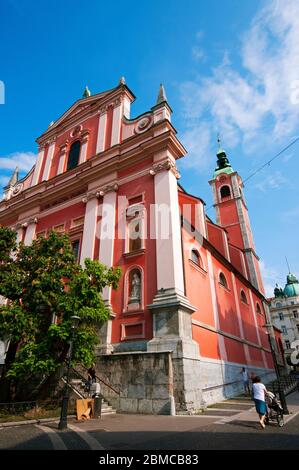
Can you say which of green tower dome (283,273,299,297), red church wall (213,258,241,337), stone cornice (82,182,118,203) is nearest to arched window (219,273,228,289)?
red church wall (213,258,241,337)

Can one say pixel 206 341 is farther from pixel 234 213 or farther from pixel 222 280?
pixel 234 213

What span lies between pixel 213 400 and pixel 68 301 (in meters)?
7.20

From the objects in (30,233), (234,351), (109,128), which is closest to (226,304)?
(234,351)

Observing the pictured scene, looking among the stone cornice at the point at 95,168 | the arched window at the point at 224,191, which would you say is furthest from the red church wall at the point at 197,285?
the arched window at the point at 224,191

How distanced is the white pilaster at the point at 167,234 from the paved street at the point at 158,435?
4796 millimetres

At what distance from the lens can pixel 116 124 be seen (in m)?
18.1

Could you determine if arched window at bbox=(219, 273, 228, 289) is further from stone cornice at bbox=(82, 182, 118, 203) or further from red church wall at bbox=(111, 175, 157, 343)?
stone cornice at bbox=(82, 182, 118, 203)

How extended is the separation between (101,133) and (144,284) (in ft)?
36.6

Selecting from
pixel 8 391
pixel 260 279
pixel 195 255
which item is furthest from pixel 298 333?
pixel 8 391

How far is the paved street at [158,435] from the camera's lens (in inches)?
197

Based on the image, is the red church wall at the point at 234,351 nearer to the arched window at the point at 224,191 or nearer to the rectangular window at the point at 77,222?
the rectangular window at the point at 77,222

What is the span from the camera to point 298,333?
2547 inches
